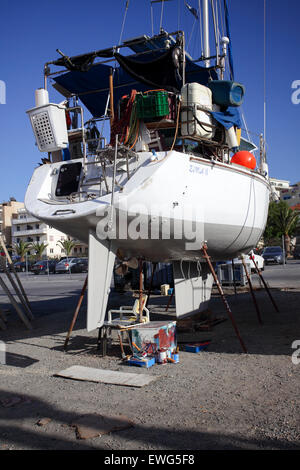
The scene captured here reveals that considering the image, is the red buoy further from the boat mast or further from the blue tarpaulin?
the boat mast

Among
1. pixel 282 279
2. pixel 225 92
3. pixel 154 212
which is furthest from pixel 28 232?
pixel 154 212

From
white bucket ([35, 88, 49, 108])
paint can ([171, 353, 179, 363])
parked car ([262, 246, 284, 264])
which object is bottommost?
parked car ([262, 246, 284, 264])

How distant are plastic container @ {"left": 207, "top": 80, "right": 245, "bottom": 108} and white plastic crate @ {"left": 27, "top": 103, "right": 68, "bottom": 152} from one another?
8.54 feet

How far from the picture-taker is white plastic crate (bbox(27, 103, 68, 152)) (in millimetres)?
6504

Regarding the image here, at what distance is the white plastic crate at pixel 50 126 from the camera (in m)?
6.50

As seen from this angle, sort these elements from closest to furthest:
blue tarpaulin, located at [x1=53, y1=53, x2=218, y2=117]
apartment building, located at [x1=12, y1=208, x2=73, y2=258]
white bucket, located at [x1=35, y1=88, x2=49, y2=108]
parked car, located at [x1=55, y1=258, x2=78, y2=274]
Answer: white bucket, located at [x1=35, y1=88, x2=49, y2=108] < blue tarpaulin, located at [x1=53, y1=53, x2=218, y2=117] < parked car, located at [x1=55, y1=258, x2=78, y2=274] < apartment building, located at [x1=12, y1=208, x2=73, y2=258]

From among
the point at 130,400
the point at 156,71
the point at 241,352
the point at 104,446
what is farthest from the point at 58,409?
the point at 156,71

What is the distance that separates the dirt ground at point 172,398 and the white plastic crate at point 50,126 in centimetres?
340

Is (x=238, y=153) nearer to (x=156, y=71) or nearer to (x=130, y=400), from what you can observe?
(x=156, y=71)

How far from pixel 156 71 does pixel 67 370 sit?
17.8 ft

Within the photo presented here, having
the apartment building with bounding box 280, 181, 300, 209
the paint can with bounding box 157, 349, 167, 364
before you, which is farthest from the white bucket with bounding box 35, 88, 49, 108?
the apartment building with bounding box 280, 181, 300, 209

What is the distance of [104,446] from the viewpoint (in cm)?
317

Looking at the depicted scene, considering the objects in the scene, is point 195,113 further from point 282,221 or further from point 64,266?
point 282,221

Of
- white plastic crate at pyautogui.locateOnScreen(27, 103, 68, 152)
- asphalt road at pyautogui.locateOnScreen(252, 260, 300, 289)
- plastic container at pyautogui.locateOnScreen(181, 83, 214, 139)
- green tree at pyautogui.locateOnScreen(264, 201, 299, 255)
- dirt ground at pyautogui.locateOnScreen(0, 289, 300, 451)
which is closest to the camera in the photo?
dirt ground at pyautogui.locateOnScreen(0, 289, 300, 451)
